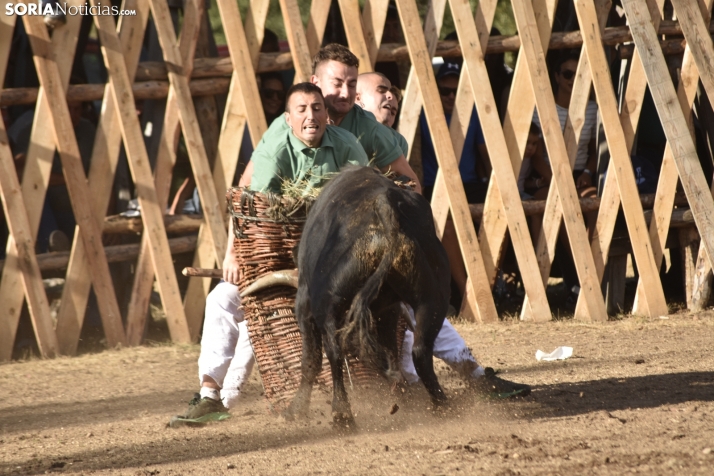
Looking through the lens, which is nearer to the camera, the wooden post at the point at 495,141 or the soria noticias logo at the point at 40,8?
the soria noticias logo at the point at 40,8

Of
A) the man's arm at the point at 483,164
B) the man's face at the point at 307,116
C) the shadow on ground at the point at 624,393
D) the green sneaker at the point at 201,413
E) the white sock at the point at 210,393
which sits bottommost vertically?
the shadow on ground at the point at 624,393

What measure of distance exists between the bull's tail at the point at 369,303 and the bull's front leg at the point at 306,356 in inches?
13.9

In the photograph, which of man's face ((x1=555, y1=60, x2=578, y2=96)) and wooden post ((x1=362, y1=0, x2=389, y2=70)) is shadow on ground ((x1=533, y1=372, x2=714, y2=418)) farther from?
man's face ((x1=555, y1=60, x2=578, y2=96))

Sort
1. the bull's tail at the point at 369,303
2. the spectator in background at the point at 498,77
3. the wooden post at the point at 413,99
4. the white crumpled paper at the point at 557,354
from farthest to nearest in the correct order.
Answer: the spectator in background at the point at 498,77 < the wooden post at the point at 413,99 < the white crumpled paper at the point at 557,354 < the bull's tail at the point at 369,303

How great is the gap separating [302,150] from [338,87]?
1.95 ft

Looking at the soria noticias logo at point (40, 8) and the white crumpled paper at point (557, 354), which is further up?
the soria noticias logo at point (40, 8)

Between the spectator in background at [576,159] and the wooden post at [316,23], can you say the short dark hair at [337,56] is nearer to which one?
the wooden post at [316,23]

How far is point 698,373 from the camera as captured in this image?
4906 millimetres

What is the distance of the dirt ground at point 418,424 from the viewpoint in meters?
3.37

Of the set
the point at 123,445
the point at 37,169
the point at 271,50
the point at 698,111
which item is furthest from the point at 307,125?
the point at 698,111

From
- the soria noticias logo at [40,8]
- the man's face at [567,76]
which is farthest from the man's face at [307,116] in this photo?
the man's face at [567,76]

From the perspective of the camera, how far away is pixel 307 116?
163 inches

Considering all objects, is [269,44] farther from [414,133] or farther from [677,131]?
[677,131]

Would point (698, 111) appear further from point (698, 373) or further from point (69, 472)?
point (69, 472)
